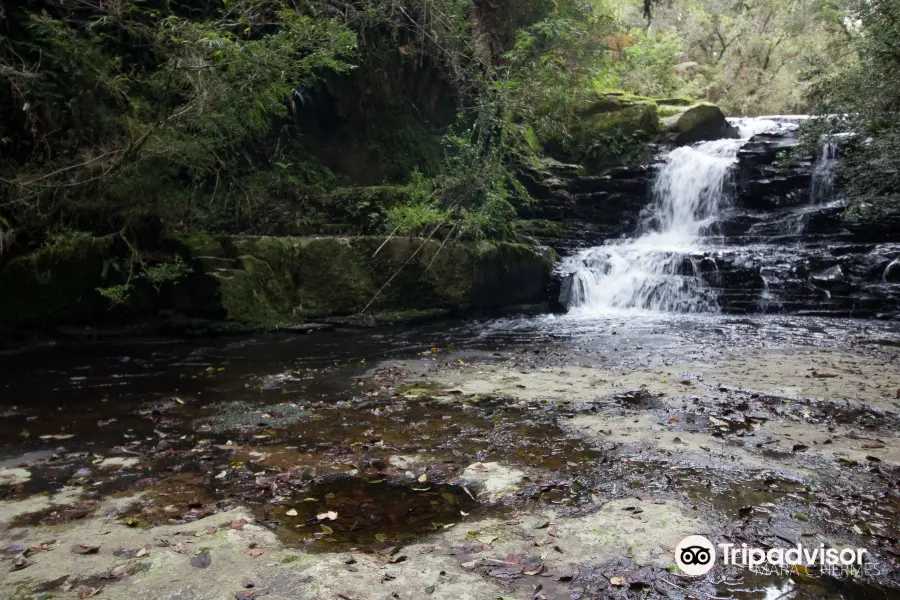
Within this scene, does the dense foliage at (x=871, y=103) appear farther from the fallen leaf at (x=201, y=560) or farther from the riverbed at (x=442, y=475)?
the fallen leaf at (x=201, y=560)

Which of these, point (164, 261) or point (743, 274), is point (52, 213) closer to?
point (164, 261)

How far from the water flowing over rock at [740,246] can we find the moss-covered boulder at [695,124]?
54.5 inches

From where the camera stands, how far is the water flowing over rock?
10.8 metres

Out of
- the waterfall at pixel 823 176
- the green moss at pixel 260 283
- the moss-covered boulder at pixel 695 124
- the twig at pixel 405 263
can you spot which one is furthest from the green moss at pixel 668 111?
the green moss at pixel 260 283

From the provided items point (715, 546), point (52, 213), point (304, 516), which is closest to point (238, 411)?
point (304, 516)

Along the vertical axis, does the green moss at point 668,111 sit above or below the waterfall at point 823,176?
above

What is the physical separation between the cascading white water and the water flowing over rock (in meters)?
0.02

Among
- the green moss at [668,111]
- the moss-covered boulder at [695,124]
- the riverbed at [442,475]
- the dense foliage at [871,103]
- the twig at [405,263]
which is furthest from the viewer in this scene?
the green moss at [668,111]

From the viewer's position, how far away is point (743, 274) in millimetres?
11516

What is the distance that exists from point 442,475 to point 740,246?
11910 millimetres

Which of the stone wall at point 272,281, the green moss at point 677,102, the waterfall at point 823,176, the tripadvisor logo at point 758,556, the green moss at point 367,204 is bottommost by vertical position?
→ the tripadvisor logo at point 758,556

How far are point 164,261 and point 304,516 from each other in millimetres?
6669

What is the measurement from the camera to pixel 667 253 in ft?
40.5

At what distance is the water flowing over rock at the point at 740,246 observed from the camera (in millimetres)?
10844
